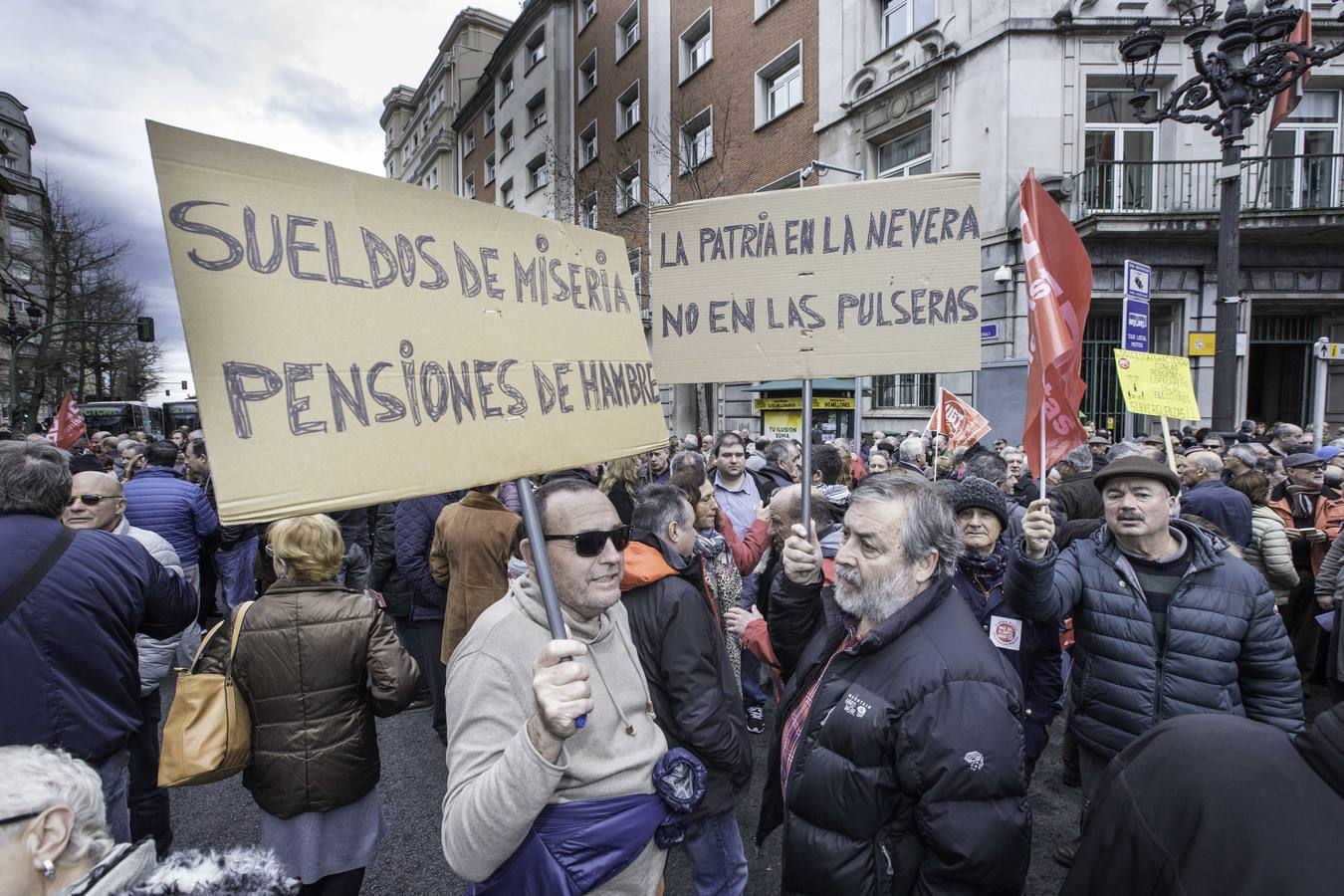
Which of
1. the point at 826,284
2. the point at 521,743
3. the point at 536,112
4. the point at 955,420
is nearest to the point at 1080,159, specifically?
the point at 955,420

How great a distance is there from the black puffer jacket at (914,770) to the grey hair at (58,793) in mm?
1543

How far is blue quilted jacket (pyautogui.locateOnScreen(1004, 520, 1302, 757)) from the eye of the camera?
247 centimetres

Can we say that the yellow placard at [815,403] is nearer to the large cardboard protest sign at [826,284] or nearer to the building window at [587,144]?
the large cardboard protest sign at [826,284]

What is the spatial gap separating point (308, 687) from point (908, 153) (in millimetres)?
16055

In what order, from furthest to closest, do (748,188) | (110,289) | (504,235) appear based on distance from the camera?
(110,289), (748,188), (504,235)

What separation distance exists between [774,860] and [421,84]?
5200 centimetres

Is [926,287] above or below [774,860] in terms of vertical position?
above

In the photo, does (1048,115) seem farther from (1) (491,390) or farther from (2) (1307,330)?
(1) (491,390)

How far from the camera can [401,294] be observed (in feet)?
4.72

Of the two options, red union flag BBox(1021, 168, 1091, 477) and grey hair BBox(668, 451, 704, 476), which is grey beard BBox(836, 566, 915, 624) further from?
grey hair BBox(668, 451, 704, 476)

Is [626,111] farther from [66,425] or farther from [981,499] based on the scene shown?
[981,499]

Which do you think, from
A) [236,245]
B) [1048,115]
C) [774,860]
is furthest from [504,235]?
[1048,115]

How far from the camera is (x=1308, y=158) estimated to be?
13062 mm

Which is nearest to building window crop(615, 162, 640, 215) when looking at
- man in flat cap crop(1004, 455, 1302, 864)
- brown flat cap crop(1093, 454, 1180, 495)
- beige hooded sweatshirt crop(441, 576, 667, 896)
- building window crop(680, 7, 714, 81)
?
building window crop(680, 7, 714, 81)
